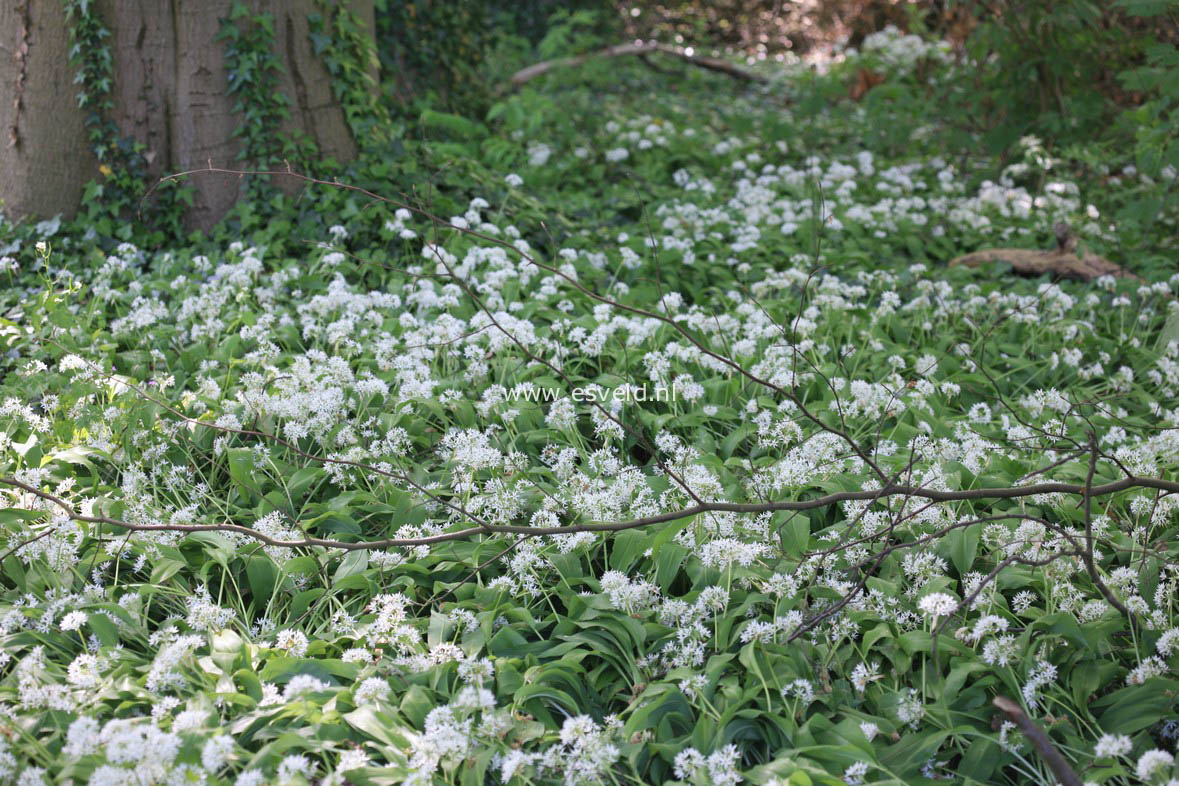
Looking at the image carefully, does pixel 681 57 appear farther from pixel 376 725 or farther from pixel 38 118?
pixel 376 725

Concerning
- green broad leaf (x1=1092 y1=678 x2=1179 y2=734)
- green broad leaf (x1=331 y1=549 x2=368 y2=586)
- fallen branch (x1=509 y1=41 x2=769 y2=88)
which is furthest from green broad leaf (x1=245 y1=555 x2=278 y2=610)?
fallen branch (x1=509 y1=41 x2=769 y2=88)

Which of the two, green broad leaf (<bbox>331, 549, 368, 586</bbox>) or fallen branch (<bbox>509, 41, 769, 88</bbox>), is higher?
fallen branch (<bbox>509, 41, 769, 88</bbox>)

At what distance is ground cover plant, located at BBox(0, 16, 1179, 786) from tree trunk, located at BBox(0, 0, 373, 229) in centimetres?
29

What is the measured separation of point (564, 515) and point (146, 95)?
364 cm

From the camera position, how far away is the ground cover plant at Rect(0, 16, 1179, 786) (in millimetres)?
2010

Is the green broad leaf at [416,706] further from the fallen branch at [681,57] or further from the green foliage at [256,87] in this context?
the fallen branch at [681,57]

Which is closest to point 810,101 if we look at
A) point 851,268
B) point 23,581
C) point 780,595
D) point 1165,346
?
point 851,268

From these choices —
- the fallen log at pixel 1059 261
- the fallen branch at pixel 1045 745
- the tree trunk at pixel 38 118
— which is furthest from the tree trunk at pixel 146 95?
the fallen branch at pixel 1045 745

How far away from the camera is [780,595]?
2.34 meters

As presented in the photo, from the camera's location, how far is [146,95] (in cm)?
479

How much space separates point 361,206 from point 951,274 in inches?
131

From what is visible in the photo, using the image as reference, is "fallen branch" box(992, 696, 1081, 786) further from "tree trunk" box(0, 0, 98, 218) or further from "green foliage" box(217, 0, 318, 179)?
"tree trunk" box(0, 0, 98, 218)

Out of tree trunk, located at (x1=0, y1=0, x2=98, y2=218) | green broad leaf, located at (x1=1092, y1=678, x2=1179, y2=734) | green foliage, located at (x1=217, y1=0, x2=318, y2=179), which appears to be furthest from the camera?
green foliage, located at (x1=217, y1=0, x2=318, y2=179)

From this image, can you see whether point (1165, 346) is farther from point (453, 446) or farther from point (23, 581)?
point (23, 581)
